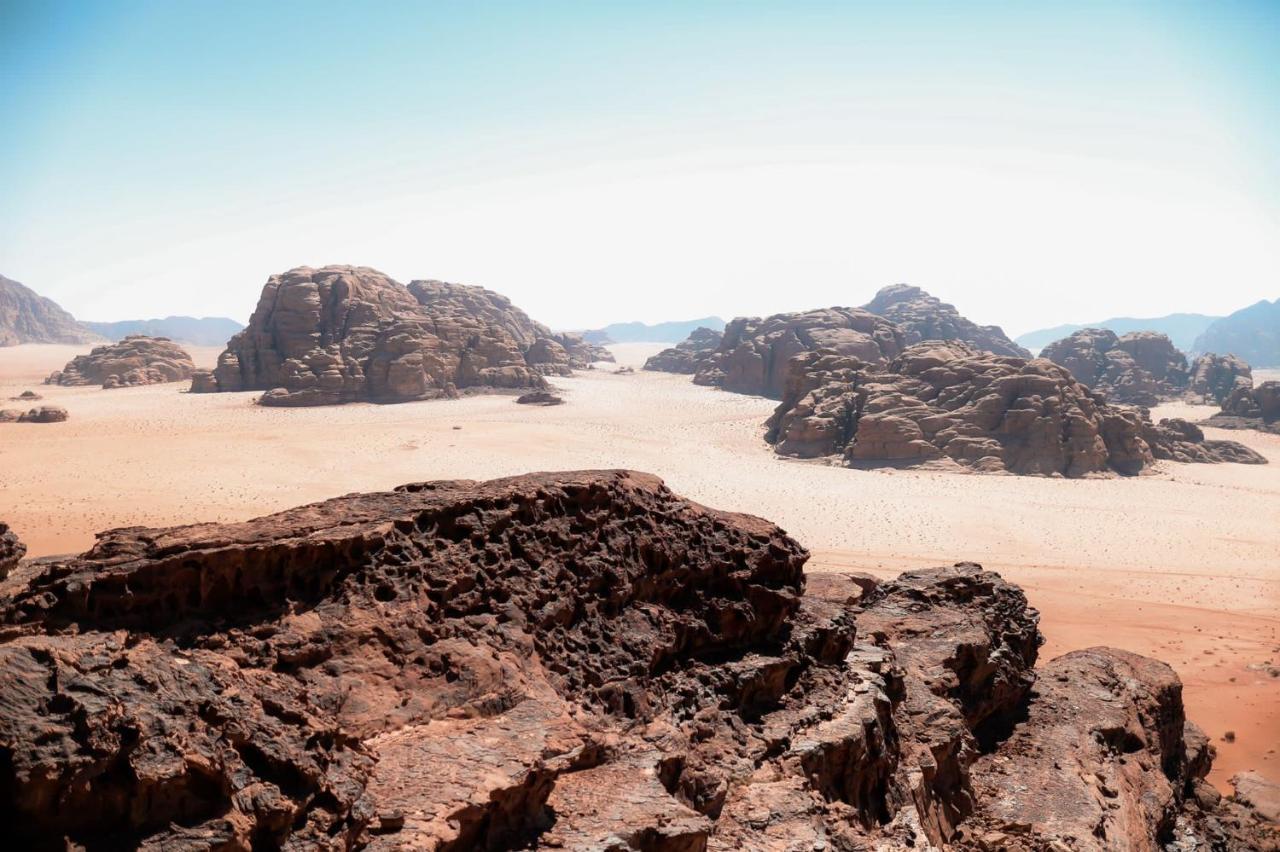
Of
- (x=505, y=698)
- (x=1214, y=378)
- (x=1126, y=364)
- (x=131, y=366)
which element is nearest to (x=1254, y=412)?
(x=1126, y=364)

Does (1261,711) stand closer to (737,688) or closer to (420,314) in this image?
(737,688)

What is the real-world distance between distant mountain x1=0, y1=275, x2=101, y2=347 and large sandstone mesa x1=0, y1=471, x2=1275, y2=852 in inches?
6950

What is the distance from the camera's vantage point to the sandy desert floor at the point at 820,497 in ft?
58.7

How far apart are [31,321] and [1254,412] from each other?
196061mm

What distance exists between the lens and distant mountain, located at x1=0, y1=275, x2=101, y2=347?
15238 centimetres

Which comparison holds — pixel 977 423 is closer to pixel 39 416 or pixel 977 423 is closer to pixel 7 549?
pixel 7 549

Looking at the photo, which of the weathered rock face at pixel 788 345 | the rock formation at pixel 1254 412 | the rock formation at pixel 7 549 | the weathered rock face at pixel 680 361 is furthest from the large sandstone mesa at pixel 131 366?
the rock formation at pixel 1254 412

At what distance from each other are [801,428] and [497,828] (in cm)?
3761

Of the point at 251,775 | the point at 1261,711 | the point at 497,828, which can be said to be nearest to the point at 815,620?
the point at 497,828

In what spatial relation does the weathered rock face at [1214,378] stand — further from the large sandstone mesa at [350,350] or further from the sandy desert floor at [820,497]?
the large sandstone mesa at [350,350]

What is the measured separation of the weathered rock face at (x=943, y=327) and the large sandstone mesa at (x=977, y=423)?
148 ft

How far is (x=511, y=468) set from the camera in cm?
3462

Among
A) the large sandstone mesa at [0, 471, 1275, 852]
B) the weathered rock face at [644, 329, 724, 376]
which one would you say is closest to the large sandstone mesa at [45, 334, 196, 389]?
the weathered rock face at [644, 329, 724, 376]

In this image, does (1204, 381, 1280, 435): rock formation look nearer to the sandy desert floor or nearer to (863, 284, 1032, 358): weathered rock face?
the sandy desert floor
